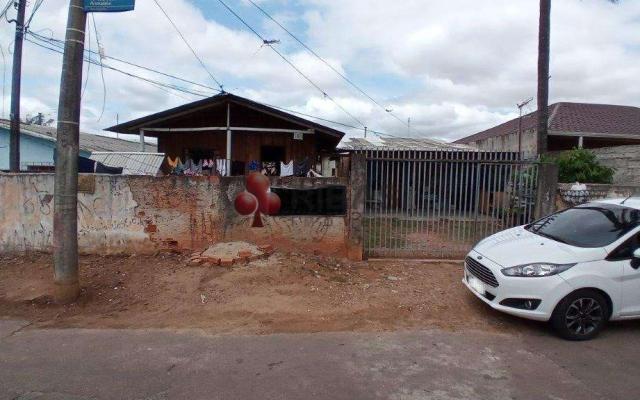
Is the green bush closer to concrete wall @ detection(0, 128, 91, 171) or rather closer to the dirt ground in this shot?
the dirt ground

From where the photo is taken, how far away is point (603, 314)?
458 centimetres

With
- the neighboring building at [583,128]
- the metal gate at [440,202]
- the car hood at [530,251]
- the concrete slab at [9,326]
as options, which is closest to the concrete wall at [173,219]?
the metal gate at [440,202]

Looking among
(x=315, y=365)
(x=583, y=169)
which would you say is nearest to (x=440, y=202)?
(x=315, y=365)

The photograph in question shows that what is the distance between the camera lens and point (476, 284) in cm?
530

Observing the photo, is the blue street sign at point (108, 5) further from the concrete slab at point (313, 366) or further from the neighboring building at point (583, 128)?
the neighboring building at point (583, 128)

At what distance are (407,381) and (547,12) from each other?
37.2 feet

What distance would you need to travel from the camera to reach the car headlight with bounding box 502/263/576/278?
457 centimetres

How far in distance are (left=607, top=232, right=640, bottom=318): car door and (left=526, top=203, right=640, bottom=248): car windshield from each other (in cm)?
19

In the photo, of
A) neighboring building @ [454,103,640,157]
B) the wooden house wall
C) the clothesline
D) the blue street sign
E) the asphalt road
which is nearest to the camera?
the asphalt road

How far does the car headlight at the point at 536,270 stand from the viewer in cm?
457

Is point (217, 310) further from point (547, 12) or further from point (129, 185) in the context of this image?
point (547, 12)

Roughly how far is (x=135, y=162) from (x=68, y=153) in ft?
19.0

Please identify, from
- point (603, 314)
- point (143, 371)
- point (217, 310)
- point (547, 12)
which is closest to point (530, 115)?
point (547, 12)

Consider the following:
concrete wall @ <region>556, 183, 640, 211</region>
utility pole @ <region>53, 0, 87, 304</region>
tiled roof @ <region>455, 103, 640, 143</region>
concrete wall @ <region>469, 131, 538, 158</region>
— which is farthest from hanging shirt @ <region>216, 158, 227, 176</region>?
tiled roof @ <region>455, 103, 640, 143</region>
